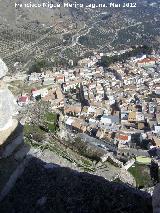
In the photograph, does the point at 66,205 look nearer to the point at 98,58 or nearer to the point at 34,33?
the point at 98,58

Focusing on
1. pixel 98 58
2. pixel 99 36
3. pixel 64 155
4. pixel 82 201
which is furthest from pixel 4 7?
pixel 82 201

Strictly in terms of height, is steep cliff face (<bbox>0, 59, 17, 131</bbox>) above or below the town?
above

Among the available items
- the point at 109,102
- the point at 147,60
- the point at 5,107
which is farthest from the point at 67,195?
the point at 147,60

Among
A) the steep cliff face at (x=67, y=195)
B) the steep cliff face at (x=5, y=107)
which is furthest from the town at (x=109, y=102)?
the steep cliff face at (x=5, y=107)

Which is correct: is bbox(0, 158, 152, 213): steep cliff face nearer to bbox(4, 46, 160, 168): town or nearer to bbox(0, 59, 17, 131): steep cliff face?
bbox(0, 59, 17, 131): steep cliff face

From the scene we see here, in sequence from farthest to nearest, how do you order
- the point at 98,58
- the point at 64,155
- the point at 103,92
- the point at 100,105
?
the point at 98,58 < the point at 103,92 < the point at 100,105 < the point at 64,155

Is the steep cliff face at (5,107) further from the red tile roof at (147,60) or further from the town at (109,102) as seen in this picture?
the red tile roof at (147,60)

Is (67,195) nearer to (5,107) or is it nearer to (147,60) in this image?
(5,107)

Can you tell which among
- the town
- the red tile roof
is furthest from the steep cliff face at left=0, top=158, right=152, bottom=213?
the red tile roof

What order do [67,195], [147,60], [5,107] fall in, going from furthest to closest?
[147,60] < [67,195] < [5,107]

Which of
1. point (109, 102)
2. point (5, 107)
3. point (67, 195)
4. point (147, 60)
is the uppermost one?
point (5, 107)

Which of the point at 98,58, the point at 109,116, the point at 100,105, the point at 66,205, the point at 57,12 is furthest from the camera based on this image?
the point at 57,12
